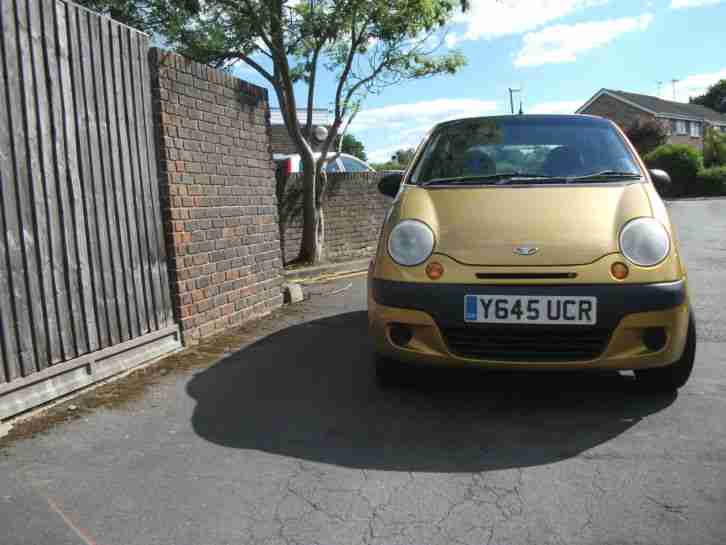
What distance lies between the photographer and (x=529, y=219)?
11.5 ft

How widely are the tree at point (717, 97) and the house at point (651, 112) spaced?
28.5 meters

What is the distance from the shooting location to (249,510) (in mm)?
2471

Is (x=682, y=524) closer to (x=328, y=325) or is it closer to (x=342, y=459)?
(x=342, y=459)

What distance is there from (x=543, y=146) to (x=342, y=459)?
2.59 meters

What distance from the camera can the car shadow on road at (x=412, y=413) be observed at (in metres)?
2.95

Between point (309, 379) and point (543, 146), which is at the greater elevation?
point (543, 146)

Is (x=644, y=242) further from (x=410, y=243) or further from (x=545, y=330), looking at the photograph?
(x=410, y=243)

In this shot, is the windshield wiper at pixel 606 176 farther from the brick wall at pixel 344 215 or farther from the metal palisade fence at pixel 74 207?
the brick wall at pixel 344 215

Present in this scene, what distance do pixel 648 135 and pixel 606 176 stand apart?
142 ft

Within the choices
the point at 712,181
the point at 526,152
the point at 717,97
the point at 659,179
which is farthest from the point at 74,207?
the point at 717,97

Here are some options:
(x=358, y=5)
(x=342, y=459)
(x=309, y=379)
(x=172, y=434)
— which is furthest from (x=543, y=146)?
(x=358, y=5)

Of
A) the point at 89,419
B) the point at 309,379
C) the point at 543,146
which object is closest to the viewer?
the point at 89,419

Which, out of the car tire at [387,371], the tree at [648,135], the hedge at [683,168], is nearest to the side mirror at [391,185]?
the car tire at [387,371]

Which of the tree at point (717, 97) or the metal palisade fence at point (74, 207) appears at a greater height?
the tree at point (717, 97)
